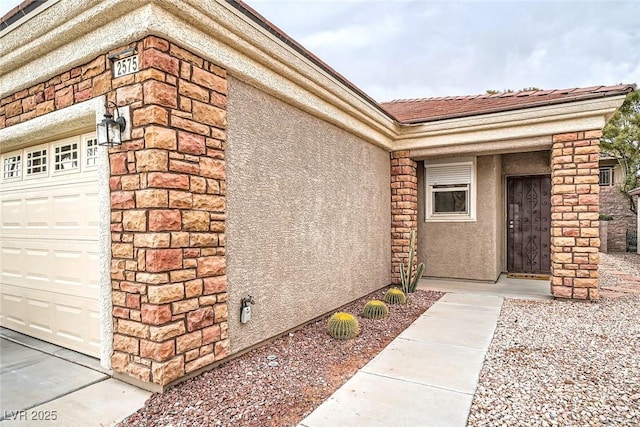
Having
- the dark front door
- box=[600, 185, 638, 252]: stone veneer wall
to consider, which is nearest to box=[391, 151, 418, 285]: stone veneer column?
the dark front door

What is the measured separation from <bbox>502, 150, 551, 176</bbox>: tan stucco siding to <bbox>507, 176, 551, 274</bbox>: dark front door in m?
0.25

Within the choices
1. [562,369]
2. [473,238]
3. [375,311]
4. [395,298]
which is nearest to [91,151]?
[375,311]

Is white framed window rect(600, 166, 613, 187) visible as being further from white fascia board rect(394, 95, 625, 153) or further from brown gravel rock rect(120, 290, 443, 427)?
brown gravel rock rect(120, 290, 443, 427)

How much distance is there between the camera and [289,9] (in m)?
8.22

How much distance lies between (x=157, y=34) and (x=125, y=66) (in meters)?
0.44

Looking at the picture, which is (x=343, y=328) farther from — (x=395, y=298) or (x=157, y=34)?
(x=157, y=34)

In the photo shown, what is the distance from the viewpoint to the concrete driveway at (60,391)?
2660mm

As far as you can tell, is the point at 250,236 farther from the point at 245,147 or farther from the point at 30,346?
the point at 30,346

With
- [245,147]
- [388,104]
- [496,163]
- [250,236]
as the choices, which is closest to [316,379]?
[250,236]

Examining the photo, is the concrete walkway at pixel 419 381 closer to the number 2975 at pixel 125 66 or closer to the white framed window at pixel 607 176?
the number 2975 at pixel 125 66

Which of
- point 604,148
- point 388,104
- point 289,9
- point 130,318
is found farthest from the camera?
point 604,148

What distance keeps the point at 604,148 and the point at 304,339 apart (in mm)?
20208

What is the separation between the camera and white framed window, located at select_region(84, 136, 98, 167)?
3.69 meters

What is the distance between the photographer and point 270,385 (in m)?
3.22
